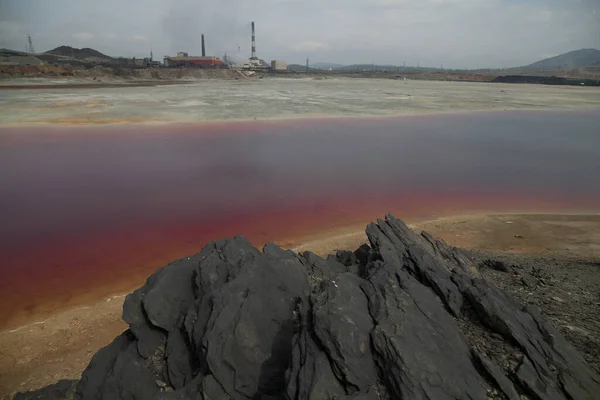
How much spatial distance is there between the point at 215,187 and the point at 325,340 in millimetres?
15705

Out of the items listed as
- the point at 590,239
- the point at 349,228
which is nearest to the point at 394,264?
the point at 349,228

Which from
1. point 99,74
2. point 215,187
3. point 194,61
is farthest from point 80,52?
point 215,187

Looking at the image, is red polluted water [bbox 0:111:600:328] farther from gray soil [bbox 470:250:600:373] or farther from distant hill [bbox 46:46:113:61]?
distant hill [bbox 46:46:113:61]

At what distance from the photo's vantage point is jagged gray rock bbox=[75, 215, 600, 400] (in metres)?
5.10

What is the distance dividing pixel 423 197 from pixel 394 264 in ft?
40.0

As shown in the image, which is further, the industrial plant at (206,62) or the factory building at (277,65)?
the factory building at (277,65)

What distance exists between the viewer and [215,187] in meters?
20.1

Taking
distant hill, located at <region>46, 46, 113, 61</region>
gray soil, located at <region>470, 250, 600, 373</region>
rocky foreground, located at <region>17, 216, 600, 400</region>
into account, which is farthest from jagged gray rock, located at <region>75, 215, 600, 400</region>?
distant hill, located at <region>46, 46, 113, 61</region>

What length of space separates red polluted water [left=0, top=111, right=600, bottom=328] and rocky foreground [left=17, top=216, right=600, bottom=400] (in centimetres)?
521

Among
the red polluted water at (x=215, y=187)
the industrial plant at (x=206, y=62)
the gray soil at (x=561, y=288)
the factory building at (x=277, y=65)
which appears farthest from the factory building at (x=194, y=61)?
the gray soil at (x=561, y=288)

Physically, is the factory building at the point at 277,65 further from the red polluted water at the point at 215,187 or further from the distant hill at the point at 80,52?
the red polluted water at the point at 215,187

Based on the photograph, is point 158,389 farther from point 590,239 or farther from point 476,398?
point 590,239

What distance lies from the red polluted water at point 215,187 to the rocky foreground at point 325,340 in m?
5.21

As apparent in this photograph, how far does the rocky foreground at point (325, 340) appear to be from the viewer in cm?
510
